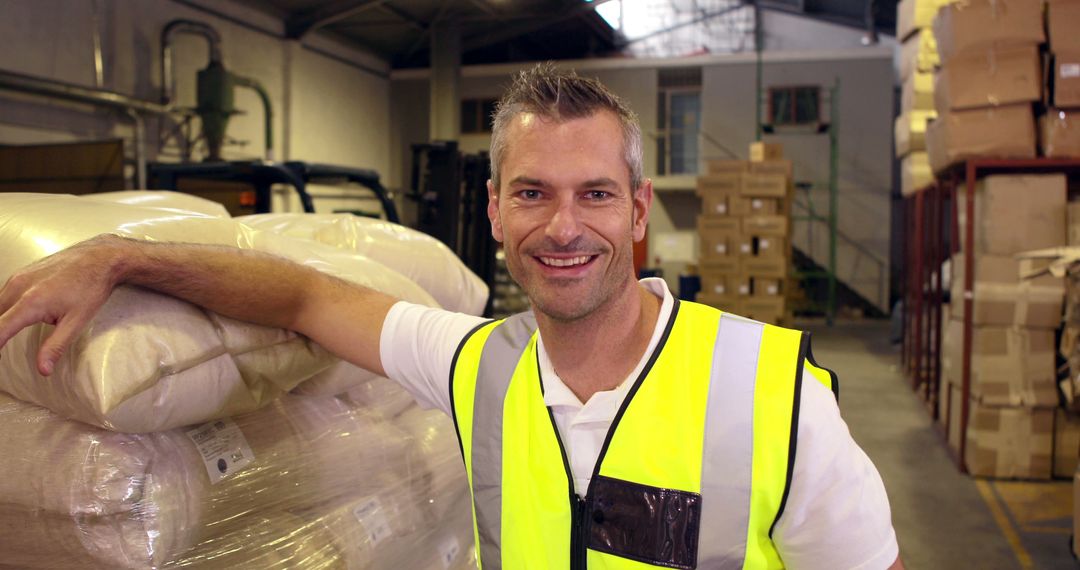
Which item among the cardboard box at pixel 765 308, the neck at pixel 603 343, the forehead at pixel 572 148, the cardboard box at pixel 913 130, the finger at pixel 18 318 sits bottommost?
the cardboard box at pixel 765 308

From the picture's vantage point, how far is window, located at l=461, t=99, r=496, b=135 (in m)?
16.7

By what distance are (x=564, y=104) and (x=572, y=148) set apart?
3.1 inches

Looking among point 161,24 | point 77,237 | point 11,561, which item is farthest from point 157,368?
point 161,24

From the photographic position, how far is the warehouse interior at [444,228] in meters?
1.47

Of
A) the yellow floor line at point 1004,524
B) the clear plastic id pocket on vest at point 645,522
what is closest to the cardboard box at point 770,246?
the yellow floor line at point 1004,524

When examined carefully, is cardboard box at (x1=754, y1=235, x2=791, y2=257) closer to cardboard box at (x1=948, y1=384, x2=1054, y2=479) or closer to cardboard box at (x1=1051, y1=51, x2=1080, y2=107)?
cardboard box at (x1=948, y1=384, x2=1054, y2=479)

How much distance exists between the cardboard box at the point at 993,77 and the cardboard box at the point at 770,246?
21.5 feet

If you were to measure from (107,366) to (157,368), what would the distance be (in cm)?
8

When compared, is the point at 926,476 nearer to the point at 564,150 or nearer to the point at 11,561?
the point at 564,150

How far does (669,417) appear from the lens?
4.36 feet

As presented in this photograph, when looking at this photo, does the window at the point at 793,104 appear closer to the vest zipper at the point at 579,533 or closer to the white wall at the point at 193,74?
the white wall at the point at 193,74

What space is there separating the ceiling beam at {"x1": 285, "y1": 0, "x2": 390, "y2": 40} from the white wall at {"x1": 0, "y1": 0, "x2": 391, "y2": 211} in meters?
0.18

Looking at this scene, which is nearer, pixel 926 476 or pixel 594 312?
pixel 594 312

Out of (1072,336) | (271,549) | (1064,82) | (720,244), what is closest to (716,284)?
(720,244)
